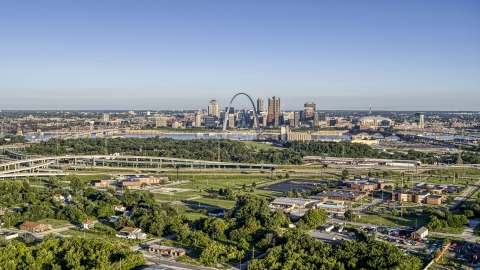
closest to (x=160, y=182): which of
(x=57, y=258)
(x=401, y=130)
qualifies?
(x=57, y=258)

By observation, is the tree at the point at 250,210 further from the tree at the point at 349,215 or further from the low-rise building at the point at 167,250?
the low-rise building at the point at 167,250

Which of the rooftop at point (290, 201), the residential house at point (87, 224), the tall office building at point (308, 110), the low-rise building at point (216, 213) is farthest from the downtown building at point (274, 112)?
the residential house at point (87, 224)

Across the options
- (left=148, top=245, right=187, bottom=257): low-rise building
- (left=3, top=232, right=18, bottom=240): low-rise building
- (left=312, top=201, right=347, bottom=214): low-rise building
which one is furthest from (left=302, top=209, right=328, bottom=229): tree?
(left=3, top=232, right=18, bottom=240): low-rise building

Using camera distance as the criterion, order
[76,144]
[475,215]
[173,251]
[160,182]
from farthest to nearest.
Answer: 1. [76,144]
2. [160,182]
3. [475,215]
4. [173,251]

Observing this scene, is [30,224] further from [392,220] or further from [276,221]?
[392,220]

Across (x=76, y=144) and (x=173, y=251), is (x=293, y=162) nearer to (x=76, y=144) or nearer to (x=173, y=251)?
(x=76, y=144)
